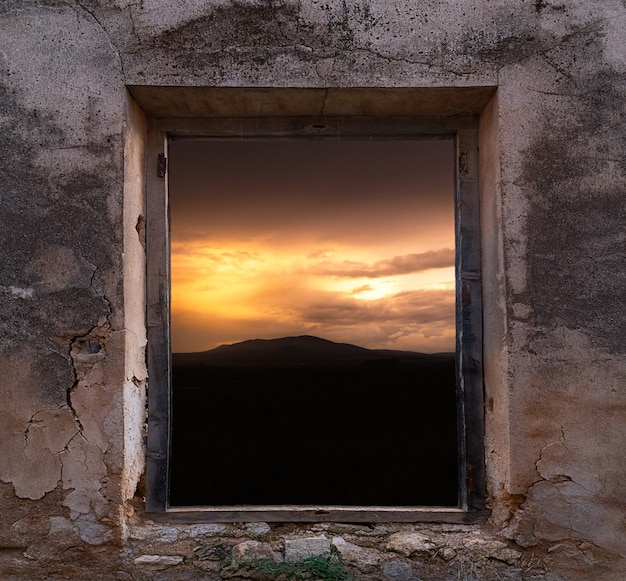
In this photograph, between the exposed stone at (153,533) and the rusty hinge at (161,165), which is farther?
the rusty hinge at (161,165)

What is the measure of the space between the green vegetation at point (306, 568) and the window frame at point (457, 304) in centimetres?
19

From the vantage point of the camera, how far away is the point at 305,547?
2535 mm

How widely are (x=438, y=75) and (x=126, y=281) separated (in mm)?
1623

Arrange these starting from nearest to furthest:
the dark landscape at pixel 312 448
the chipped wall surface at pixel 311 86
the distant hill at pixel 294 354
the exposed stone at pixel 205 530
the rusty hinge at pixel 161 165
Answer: the chipped wall surface at pixel 311 86, the exposed stone at pixel 205 530, the rusty hinge at pixel 161 165, the dark landscape at pixel 312 448, the distant hill at pixel 294 354

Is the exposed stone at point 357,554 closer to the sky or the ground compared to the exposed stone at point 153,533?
closer to the ground

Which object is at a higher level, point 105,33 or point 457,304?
point 105,33

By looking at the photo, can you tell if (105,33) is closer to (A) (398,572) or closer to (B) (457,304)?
(B) (457,304)

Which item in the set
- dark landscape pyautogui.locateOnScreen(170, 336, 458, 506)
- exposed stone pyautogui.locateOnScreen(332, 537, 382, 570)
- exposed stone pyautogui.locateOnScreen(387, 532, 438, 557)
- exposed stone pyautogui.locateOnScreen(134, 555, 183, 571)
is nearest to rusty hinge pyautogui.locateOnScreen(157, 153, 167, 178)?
exposed stone pyautogui.locateOnScreen(134, 555, 183, 571)

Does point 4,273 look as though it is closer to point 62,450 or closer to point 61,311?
point 61,311

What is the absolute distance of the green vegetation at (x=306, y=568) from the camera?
2.46 metres

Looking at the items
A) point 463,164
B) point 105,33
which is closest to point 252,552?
point 463,164

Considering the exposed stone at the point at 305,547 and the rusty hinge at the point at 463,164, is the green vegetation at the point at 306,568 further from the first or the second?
the rusty hinge at the point at 463,164

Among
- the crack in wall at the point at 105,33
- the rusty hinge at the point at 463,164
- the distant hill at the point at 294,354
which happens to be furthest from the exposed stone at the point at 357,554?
the distant hill at the point at 294,354

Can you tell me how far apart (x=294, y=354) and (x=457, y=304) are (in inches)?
527
